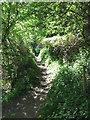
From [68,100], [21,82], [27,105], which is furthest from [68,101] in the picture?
[21,82]

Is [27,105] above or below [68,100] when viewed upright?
below

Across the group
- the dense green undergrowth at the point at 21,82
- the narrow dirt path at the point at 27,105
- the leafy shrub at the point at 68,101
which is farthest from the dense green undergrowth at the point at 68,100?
the dense green undergrowth at the point at 21,82

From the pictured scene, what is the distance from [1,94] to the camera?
334 inches

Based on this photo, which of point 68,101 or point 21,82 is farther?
point 21,82

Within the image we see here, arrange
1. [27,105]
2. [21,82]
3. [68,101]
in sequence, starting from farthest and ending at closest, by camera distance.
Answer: [21,82] < [27,105] < [68,101]

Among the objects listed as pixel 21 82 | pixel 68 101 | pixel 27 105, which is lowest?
pixel 27 105

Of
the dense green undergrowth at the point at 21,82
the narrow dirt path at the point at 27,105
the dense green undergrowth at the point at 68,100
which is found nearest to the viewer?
the dense green undergrowth at the point at 68,100

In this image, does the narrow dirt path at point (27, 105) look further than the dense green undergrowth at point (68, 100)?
Yes

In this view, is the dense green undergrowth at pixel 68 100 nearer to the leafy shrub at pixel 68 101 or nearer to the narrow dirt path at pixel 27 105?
the leafy shrub at pixel 68 101

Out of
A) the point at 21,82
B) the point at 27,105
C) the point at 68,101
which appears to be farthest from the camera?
the point at 21,82

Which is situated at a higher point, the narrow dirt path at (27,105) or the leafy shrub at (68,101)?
the leafy shrub at (68,101)

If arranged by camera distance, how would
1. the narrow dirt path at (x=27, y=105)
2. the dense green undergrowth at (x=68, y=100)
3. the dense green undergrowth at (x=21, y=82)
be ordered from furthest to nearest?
the dense green undergrowth at (x=21, y=82)
the narrow dirt path at (x=27, y=105)
the dense green undergrowth at (x=68, y=100)

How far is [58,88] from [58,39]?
5440 millimetres

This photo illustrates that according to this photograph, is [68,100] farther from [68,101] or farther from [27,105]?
[27,105]
